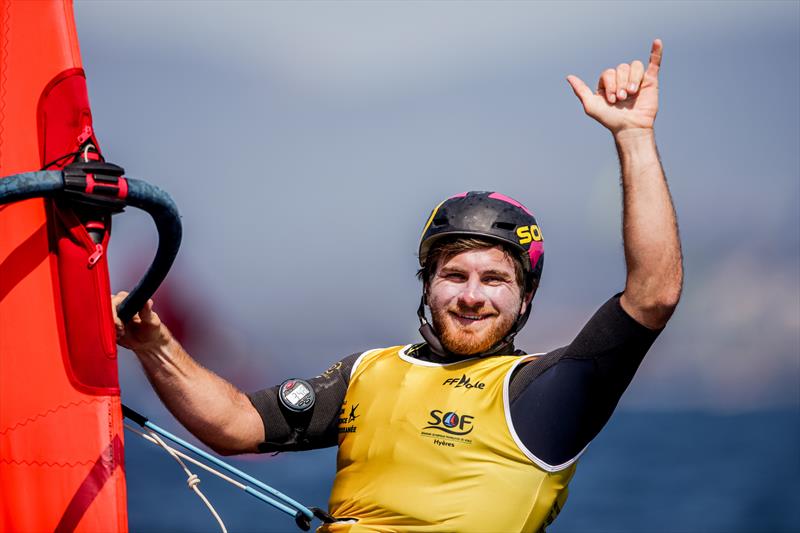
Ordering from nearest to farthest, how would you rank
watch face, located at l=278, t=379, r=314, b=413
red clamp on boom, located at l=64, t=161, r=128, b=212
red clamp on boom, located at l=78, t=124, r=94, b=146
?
red clamp on boom, located at l=64, t=161, r=128, b=212, red clamp on boom, located at l=78, t=124, r=94, b=146, watch face, located at l=278, t=379, r=314, b=413

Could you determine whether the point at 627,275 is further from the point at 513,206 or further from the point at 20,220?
the point at 20,220

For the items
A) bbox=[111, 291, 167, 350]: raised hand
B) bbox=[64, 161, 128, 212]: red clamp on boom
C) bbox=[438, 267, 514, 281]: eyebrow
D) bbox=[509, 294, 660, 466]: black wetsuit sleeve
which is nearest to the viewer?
bbox=[64, 161, 128, 212]: red clamp on boom

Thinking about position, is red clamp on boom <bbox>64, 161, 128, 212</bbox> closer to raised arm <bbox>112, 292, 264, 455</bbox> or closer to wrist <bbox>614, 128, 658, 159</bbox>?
raised arm <bbox>112, 292, 264, 455</bbox>

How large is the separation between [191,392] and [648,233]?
1808 millimetres

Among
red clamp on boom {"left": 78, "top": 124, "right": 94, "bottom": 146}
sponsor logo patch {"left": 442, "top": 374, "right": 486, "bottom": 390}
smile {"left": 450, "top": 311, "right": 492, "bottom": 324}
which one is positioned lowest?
sponsor logo patch {"left": 442, "top": 374, "right": 486, "bottom": 390}

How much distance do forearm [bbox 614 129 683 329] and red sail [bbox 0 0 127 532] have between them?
63.0 inches

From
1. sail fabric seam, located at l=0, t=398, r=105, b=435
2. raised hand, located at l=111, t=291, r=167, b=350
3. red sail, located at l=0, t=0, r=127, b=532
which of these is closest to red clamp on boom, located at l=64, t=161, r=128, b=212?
red sail, located at l=0, t=0, r=127, b=532

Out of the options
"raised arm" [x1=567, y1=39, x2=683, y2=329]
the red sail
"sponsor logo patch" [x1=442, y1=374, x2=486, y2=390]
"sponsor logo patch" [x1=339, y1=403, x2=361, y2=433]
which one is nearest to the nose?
"sponsor logo patch" [x1=442, y1=374, x2=486, y2=390]

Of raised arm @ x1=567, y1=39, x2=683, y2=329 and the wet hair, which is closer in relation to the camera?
raised arm @ x1=567, y1=39, x2=683, y2=329

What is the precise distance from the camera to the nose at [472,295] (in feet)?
13.1

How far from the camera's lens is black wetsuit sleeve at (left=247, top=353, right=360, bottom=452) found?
4.25 meters

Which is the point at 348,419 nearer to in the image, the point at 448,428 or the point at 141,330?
the point at 448,428

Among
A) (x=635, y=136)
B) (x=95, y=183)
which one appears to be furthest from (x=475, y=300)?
(x=95, y=183)

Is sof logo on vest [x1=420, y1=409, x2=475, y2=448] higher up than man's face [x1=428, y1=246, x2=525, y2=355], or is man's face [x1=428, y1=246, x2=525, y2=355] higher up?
man's face [x1=428, y1=246, x2=525, y2=355]
